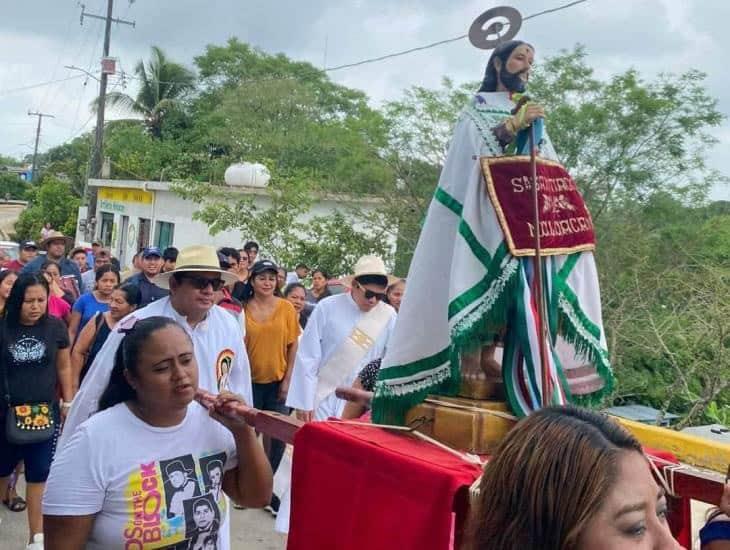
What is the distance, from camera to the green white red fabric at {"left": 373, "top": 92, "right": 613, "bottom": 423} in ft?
8.04

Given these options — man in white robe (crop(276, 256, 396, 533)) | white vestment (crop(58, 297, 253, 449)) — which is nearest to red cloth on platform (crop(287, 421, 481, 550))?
white vestment (crop(58, 297, 253, 449))

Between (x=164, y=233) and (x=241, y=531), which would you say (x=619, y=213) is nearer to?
(x=241, y=531)

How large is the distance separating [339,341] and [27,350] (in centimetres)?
194

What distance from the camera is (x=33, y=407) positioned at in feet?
17.3

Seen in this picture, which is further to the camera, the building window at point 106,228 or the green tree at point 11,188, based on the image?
the green tree at point 11,188

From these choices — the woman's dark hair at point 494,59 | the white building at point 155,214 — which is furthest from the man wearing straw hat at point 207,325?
the white building at point 155,214

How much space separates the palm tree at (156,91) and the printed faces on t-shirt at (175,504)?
35.5 meters

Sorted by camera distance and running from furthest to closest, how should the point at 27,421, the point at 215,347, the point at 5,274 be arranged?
the point at 5,274 → the point at 27,421 → the point at 215,347

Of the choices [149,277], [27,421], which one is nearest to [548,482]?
[27,421]

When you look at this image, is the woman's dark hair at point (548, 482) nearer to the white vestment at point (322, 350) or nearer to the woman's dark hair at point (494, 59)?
the woman's dark hair at point (494, 59)

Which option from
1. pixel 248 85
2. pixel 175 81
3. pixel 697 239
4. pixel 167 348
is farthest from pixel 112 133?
pixel 167 348

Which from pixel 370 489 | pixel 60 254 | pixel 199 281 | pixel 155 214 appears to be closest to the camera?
pixel 370 489

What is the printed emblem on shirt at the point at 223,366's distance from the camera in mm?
3947

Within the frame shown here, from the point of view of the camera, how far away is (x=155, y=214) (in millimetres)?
25156
